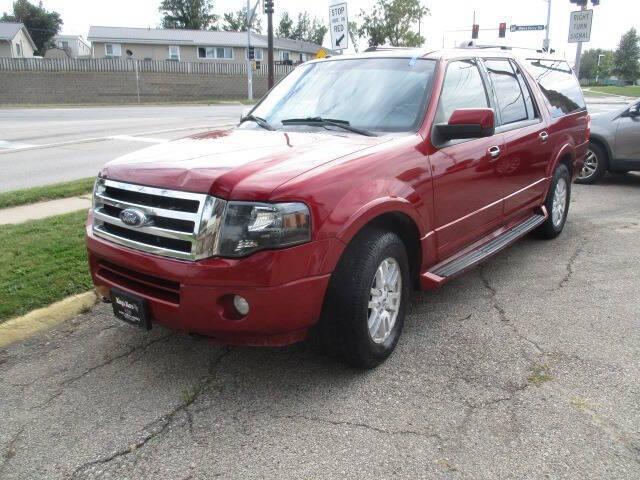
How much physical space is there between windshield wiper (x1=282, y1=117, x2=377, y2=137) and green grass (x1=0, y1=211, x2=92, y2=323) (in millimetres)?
2049

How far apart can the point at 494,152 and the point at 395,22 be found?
2099 inches

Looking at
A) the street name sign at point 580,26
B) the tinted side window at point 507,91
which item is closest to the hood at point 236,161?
the tinted side window at point 507,91

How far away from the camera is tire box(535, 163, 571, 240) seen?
6.03m

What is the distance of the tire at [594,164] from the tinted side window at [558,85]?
10.2 ft

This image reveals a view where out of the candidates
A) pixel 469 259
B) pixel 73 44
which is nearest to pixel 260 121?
pixel 469 259

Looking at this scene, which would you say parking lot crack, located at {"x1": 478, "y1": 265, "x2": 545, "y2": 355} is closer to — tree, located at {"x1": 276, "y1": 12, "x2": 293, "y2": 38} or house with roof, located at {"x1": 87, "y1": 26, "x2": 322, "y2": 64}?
house with roof, located at {"x1": 87, "y1": 26, "x2": 322, "y2": 64}

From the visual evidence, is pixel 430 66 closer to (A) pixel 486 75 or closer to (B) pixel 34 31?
(A) pixel 486 75

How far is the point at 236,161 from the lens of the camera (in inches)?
126

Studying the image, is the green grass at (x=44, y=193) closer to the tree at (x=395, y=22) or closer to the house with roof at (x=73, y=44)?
the tree at (x=395, y=22)

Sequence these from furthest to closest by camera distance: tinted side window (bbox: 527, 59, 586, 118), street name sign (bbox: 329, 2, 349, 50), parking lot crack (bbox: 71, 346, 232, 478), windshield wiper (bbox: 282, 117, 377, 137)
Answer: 1. street name sign (bbox: 329, 2, 349, 50)
2. tinted side window (bbox: 527, 59, 586, 118)
3. windshield wiper (bbox: 282, 117, 377, 137)
4. parking lot crack (bbox: 71, 346, 232, 478)

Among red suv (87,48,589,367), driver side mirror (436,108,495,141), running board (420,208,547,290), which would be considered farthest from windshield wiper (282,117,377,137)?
running board (420,208,547,290)

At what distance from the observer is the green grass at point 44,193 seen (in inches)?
287

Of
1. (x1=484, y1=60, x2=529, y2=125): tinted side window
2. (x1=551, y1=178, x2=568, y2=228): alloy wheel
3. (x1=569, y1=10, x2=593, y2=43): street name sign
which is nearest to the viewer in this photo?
(x1=484, y1=60, x2=529, y2=125): tinted side window

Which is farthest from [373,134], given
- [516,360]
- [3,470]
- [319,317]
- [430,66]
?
[3,470]
